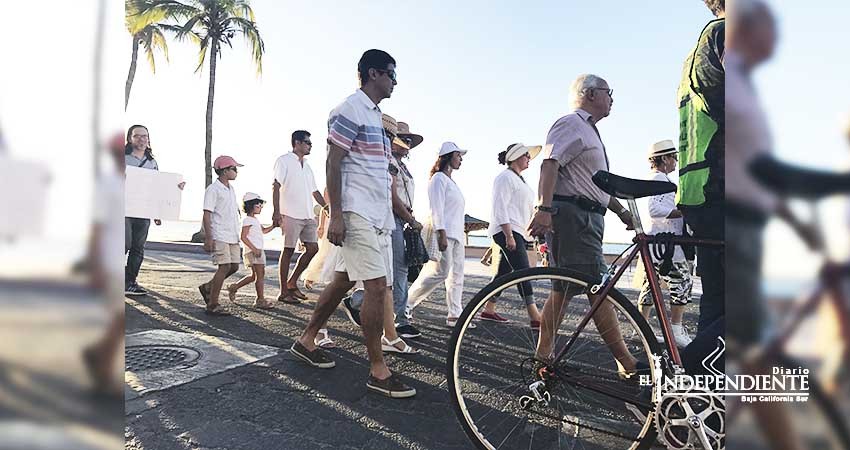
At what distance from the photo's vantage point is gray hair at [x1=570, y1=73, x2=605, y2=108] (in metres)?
3.08

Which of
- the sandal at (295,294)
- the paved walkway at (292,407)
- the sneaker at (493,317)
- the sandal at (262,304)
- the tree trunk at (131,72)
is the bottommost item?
the paved walkway at (292,407)

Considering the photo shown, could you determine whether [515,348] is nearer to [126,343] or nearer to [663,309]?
[663,309]

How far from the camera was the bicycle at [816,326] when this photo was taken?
0.79 meters

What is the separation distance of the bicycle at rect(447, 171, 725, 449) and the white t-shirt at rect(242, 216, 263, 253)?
4007mm

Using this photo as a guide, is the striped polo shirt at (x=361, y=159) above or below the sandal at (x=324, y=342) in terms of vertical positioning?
above

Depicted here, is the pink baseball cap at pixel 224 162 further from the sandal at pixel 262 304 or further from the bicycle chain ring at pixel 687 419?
the bicycle chain ring at pixel 687 419

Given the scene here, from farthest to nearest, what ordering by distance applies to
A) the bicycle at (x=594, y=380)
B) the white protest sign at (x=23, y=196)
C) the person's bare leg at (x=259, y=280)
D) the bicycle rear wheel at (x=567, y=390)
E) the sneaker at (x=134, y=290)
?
the sneaker at (x=134, y=290)
the person's bare leg at (x=259, y=280)
the bicycle rear wheel at (x=567, y=390)
the bicycle at (x=594, y=380)
the white protest sign at (x=23, y=196)

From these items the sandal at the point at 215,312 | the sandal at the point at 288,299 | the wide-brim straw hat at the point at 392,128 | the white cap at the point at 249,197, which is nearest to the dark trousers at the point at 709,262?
the wide-brim straw hat at the point at 392,128

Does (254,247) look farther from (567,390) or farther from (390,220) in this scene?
(567,390)

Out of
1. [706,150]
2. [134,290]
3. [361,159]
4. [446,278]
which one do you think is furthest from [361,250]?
[134,290]

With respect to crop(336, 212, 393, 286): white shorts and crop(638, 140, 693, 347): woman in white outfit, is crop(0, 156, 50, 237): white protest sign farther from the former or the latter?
crop(638, 140, 693, 347): woman in white outfit

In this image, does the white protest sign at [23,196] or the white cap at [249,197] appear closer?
the white protest sign at [23,196]

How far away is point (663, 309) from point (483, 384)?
1062 millimetres

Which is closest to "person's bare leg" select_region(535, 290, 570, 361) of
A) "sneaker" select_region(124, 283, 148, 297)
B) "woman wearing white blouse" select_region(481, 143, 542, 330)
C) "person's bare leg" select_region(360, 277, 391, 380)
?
"person's bare leg" select_region(360, 277, 391, 380)
